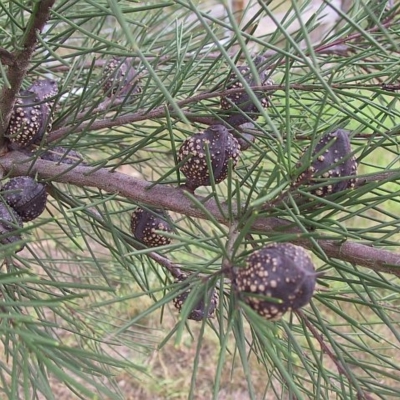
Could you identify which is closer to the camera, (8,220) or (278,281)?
(278,281)

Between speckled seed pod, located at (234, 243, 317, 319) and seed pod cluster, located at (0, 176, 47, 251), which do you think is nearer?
speckled seed pod, located at (234, 243, 317, 319)

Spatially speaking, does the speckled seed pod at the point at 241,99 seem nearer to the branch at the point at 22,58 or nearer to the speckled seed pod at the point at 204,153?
the speckled seed pod at the point at 204,153

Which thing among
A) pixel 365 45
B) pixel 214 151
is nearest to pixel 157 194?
pixel 214 151

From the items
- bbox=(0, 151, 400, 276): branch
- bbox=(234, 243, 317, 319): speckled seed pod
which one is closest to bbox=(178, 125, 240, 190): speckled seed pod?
bbox=(0, 151, 400, 276): branch

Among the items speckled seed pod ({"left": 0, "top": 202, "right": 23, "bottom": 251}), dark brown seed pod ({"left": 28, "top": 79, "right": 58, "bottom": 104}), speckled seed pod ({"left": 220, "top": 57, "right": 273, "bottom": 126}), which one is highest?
speckled seed pod ({"left": 220, "top": 57, "right": 273, "bottom": 126})

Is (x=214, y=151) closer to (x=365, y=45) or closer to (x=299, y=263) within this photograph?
(x=299, y=263)

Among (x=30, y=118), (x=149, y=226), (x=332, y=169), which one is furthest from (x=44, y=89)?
(x=332, y=169)

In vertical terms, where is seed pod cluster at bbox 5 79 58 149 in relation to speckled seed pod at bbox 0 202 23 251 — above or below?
above

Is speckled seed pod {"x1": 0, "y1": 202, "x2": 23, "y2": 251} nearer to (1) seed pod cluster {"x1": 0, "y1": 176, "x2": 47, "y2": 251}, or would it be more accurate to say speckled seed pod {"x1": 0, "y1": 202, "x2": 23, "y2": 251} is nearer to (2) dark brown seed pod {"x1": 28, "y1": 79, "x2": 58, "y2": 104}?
(1) seed pod cluster {"x1": 0, "y1": 176, "x2": 47, "y2": 251}

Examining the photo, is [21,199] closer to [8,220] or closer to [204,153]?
[8,220]
